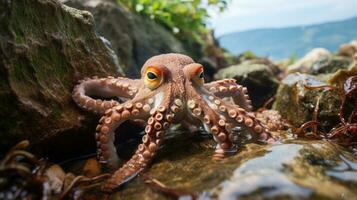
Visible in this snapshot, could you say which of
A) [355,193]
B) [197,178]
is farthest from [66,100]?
[355,193]

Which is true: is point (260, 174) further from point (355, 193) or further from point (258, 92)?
point (258, 92)

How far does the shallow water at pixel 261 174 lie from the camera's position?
2.04m

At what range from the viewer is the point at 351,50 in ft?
30.2

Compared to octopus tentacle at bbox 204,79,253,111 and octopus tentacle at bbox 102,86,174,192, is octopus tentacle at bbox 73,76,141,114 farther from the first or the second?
octopus tentacle at bbox 204,79,253,111

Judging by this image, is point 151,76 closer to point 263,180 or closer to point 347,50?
point 263,180

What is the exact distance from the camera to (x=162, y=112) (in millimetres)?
2803

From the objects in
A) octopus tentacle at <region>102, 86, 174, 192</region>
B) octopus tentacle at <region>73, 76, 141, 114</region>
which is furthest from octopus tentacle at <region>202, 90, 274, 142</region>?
octopus tentacle at <region>73, 76, 141, 114</region>

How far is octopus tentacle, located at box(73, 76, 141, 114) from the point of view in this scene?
3.17 m

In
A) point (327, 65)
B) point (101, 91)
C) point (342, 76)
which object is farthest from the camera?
point (327, 65)

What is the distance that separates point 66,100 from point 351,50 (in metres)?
7.99

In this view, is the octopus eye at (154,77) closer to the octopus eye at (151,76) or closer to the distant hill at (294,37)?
the octopus eye at (151,76)

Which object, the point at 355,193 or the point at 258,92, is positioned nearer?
the point at 355,193

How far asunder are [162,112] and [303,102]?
169cm

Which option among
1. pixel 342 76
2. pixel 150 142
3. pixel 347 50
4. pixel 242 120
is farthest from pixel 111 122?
pixel 347 50
